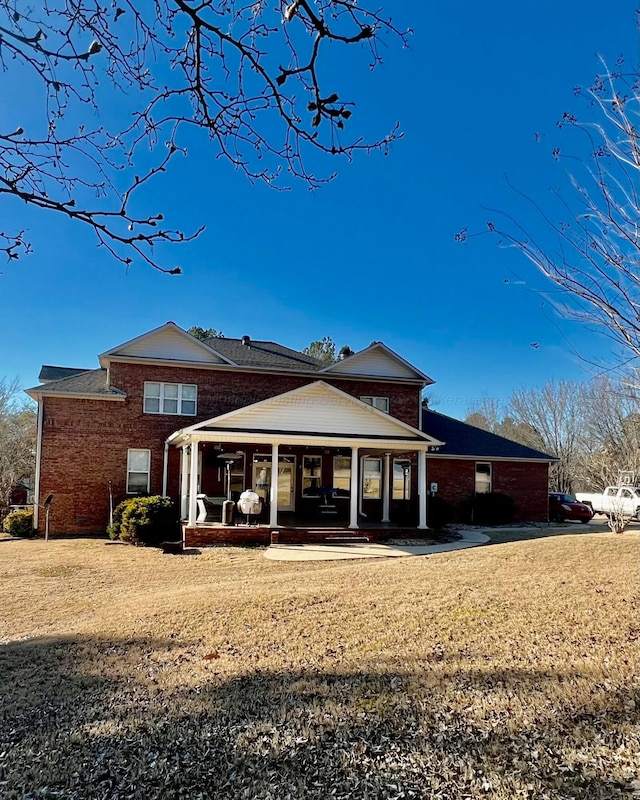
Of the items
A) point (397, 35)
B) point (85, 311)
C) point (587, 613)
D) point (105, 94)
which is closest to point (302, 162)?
point (397, 35)

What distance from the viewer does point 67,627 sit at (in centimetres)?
773

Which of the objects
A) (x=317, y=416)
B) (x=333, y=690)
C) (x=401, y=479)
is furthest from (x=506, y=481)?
(x=333, y=690)

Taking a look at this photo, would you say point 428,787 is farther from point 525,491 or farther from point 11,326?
point 525,491

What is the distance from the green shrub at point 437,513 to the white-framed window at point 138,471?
9.99 metres

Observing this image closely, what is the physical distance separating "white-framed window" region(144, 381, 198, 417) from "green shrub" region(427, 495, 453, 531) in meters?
9.23

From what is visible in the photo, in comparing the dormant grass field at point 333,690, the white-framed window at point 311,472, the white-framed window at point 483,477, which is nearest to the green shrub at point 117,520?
the white-framed window at point 311,472

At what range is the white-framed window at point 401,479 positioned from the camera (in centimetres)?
2239

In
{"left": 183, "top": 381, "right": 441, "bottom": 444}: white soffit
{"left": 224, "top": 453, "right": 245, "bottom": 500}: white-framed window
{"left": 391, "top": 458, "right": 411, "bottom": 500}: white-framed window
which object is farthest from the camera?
{"left": 391, "top": 458, "right": 411, "bottom": 500}: white-framed window

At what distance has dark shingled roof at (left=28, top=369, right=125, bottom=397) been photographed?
61.7 feet

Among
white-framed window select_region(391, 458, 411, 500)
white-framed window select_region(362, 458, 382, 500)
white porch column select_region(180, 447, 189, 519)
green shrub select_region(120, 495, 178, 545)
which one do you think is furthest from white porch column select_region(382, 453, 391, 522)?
green shrub select_region(120, 495, 178, 545)

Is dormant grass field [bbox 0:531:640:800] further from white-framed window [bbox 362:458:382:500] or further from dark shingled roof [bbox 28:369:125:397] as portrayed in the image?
white-framed window [bbox 362:458:382:500]

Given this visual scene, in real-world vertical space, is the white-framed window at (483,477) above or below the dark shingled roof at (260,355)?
below

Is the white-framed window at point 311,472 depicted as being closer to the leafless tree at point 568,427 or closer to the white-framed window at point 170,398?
the white-framed window at point 170,398

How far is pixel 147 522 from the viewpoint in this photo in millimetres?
16312
